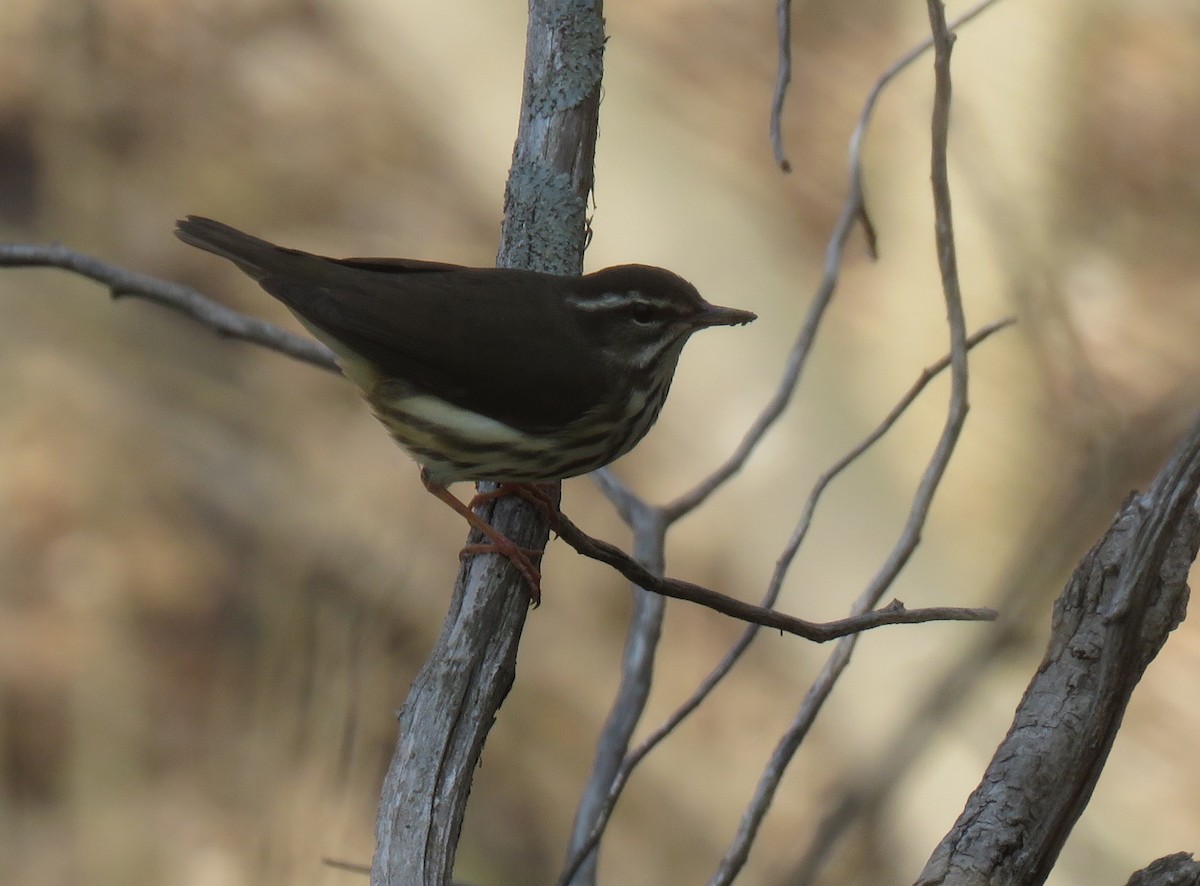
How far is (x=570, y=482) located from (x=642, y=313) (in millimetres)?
2629

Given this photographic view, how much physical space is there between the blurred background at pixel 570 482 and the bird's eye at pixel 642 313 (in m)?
1.30

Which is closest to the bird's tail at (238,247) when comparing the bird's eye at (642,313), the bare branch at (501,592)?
the bare branch at (501,592)

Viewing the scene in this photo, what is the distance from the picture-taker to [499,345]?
3018 millimetres

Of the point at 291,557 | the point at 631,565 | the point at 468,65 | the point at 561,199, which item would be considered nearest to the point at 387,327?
the point at 561,199

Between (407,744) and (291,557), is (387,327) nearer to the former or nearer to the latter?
(407,744)

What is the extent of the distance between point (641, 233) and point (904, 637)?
2.30m

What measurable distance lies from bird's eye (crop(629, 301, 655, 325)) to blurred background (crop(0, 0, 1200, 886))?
1.30 m

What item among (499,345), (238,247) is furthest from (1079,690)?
(238,247)

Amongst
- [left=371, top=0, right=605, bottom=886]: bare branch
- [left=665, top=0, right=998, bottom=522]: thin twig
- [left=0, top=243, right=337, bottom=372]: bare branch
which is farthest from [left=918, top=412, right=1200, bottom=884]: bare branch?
[left=0, top=243, right=337, bottom=372]: bare branch

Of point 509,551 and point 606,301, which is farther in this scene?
point 606,301

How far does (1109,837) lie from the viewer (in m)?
4.49

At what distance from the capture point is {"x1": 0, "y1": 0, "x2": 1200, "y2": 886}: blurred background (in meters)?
4.70

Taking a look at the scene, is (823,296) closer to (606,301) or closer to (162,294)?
(606,301)

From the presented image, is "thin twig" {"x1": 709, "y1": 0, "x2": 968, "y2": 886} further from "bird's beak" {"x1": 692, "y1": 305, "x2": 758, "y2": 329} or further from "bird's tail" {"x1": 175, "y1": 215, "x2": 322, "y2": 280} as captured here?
"bird's tail" {"x1": 175, "y1": 215, "x2": 322, "y2": 280}
